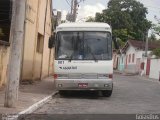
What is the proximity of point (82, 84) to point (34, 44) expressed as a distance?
301 inches

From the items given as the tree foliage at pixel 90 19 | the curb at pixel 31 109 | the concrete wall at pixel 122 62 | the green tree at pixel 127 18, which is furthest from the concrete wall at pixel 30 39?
the tree foliage at pixel 90 19

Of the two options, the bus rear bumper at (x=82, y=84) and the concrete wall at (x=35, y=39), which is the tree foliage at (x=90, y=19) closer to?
the concrete wall at (x=35, y=39)

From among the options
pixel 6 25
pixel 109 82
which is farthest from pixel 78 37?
pixel 6 25

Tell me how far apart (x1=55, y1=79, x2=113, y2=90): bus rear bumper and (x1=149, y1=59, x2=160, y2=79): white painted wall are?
30329 millimetres

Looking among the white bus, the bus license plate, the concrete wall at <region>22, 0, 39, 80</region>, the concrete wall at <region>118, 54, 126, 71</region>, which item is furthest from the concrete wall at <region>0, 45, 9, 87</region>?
the concrete wall at <region>118, 54, 126, 71</region>

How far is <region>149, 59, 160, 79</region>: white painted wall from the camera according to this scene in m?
48.4

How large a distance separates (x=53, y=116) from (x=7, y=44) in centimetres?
660

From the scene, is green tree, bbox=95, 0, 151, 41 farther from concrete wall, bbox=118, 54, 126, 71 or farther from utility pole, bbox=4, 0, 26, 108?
utility pole, bbox=4, 0, 26, 108

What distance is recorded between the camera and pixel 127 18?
79.5 meters

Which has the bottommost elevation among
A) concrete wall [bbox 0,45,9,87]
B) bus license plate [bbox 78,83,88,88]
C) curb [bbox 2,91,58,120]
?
curb [bbox 2,91,58,120]

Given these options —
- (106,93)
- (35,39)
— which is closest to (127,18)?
(35,39)

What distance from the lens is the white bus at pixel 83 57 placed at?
720 inches

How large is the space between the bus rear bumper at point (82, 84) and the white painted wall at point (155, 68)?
99.5 feet

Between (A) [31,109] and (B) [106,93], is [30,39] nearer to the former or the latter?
(B) [106,93]
